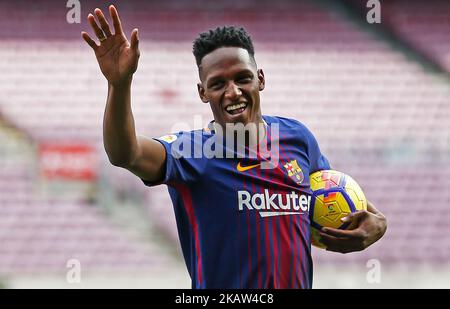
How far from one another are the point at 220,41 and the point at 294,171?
0.69 m

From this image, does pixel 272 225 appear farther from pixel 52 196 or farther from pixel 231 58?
pixel 52 196

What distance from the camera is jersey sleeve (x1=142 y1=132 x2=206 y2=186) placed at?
3166 mm

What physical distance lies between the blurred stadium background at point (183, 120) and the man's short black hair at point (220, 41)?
5.16 m

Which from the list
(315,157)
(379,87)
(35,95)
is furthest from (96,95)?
(315,157)

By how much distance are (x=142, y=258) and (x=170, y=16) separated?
3.27 metres

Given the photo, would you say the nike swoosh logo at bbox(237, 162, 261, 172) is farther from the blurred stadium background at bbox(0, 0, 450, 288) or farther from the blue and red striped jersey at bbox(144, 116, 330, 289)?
the blurred stadium background at bbox(0, 0, 450, 288)

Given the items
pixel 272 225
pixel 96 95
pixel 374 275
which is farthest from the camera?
pixel 96 95

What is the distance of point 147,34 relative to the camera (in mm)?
9789

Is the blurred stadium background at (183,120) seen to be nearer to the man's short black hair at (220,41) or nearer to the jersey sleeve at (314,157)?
the jersey sleeve at (314,157)

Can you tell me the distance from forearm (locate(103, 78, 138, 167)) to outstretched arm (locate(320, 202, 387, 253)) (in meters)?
1.07

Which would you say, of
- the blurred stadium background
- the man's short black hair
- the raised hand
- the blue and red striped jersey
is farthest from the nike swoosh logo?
the blurred stadium background

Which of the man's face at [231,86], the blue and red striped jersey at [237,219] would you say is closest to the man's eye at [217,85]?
the man's face at [231,86]

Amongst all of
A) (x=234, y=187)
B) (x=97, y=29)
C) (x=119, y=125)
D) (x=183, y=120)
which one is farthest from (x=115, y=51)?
(x=183, y=120)

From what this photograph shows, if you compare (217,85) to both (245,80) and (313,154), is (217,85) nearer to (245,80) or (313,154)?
(245,80)
